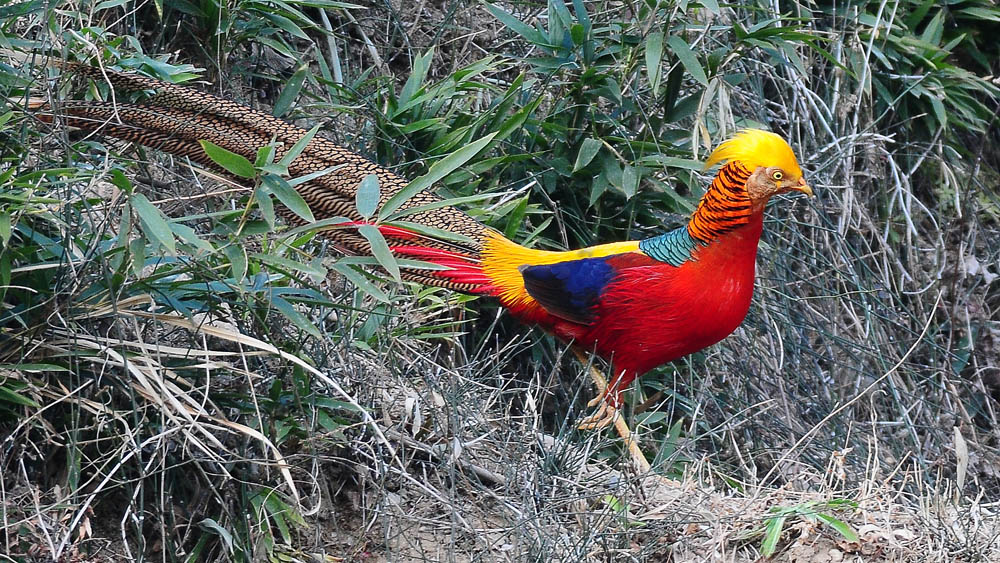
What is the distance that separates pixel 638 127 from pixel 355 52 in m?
1.17

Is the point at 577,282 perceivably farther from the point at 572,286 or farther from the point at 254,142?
the point at 254,142

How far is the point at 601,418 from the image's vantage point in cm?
313

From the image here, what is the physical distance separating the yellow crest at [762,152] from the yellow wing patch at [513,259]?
0.42 metres

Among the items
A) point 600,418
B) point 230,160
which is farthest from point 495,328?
point 230,160

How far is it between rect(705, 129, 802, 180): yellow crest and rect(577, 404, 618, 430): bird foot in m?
0.77

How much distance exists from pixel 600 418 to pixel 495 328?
2.58 ft

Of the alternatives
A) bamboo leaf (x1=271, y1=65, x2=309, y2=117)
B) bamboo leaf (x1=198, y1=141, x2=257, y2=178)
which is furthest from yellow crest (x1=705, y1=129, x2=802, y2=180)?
bamboo leaf (x1=198, y1=141, x2=257, y2=178)

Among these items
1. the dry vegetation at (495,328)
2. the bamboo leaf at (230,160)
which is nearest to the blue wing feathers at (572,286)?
the dry vegetation at (495,328)

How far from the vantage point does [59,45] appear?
2771mm

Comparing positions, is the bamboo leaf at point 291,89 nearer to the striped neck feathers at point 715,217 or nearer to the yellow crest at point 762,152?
the striped neck feathers at point 715,217

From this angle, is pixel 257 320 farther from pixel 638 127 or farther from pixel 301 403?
pixel 638 127

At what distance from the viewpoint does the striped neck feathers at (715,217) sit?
303 centimetres

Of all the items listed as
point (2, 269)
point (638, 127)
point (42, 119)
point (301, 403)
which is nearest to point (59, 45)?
point (42, 119)

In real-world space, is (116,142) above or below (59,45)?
below
